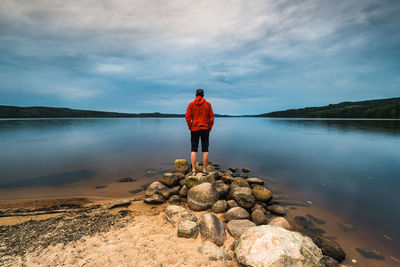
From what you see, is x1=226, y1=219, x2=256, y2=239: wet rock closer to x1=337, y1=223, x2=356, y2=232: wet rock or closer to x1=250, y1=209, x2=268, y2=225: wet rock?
x1=250, y1=209, x2=268, y2=225: wet rock

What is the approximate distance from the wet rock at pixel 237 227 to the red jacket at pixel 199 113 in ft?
13.8

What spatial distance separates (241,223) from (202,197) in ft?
5.78

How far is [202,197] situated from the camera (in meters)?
6.51

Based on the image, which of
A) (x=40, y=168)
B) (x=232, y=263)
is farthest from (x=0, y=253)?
(x=40, y=168)

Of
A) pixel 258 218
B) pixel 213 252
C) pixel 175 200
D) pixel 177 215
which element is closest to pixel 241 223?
pixel 258 218

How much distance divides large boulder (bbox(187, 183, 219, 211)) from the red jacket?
9.16 feet

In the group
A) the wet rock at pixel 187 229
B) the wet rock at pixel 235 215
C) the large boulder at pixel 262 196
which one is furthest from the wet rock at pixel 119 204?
the large boulder at pixel 262 196

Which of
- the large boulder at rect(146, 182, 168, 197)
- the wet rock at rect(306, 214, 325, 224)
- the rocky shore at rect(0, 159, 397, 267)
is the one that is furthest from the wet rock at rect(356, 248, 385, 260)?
the large boulder at rect(146, 182, 168, 197)

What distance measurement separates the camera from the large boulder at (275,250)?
3.48m

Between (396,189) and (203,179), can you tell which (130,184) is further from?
(396,189)

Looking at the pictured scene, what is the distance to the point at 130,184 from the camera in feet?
31.7

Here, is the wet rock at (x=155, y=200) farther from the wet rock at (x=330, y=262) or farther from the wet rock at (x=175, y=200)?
the wet rock at (x=330, y=262)

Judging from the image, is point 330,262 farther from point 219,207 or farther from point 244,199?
point 219,207

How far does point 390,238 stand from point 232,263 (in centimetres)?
567
